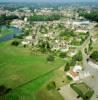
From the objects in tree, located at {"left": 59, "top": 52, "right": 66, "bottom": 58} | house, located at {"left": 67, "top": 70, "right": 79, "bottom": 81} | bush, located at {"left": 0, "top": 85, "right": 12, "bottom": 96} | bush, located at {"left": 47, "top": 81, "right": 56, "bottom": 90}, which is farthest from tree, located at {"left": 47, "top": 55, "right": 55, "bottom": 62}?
bush, located at {"left": 0, "top": 85, "right": 12, "bottom": 96}

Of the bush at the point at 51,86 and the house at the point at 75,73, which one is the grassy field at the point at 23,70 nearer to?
the bush at the point at 51,86

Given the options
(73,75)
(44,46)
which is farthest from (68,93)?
(44,46)

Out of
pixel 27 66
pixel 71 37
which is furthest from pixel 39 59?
pixel 71 37

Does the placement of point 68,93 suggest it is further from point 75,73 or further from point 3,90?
point 3,90

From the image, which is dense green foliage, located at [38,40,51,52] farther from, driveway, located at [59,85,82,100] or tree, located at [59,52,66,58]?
driveway, located at [59,85,82,100]

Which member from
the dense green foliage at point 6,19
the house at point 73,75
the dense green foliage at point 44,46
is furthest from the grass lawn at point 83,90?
the dense green foliage at point 6,19

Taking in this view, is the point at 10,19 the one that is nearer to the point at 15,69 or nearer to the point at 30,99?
the point at 15,69
